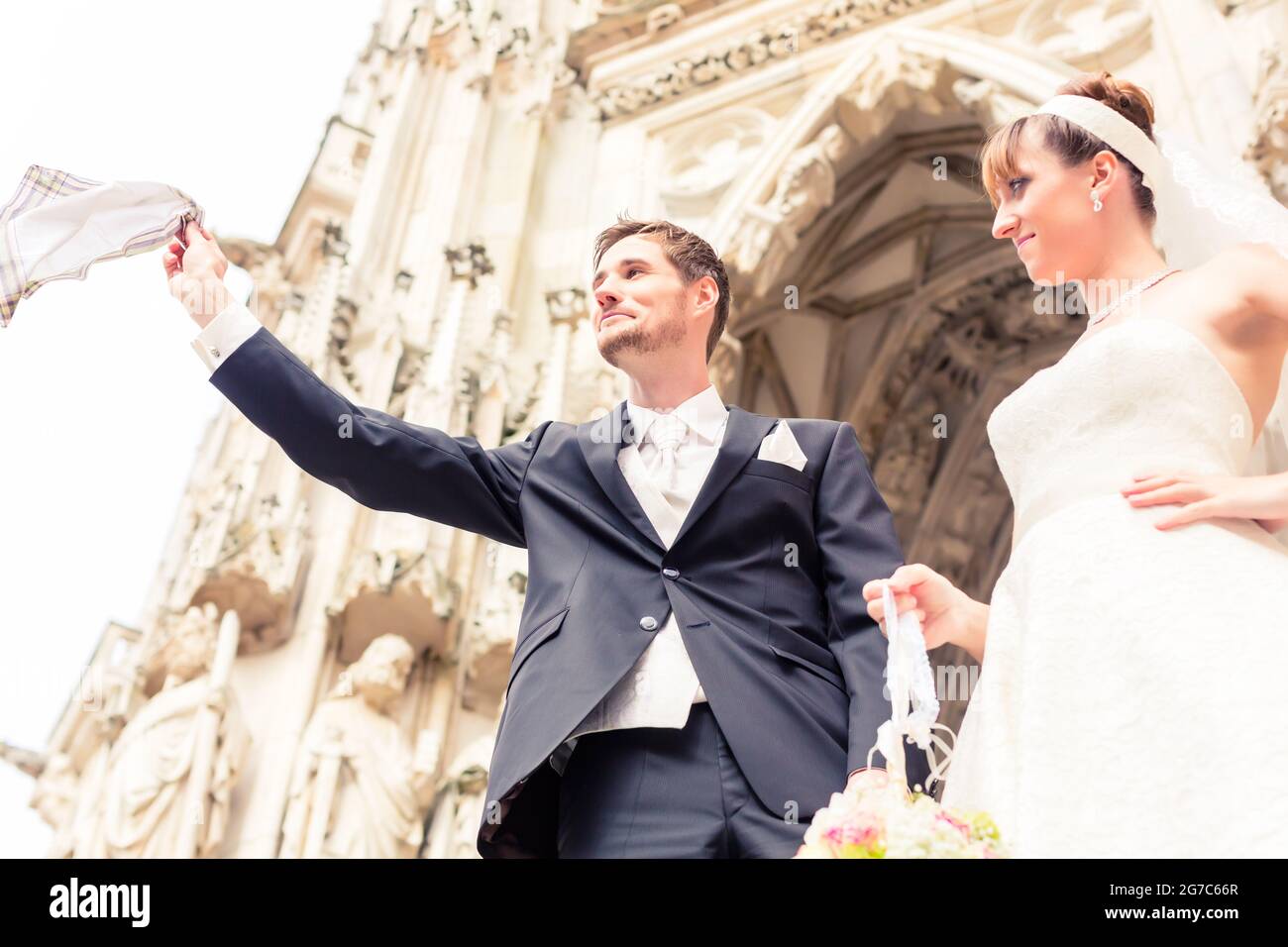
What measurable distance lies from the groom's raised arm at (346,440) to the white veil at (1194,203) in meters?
1.20

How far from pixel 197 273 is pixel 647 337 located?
0.76m

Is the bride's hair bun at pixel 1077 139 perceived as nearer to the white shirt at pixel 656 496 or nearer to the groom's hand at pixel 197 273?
the white shirt at pixel 656 496

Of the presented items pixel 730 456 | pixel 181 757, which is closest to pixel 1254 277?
pixel 730 456

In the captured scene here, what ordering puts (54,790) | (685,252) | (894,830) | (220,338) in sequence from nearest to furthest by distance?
(894,830), (220,338), (685,252), (54,790)

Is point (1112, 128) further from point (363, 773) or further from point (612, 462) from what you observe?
point (363, 773)

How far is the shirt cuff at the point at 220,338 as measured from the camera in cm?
219

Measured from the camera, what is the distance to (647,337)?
243 centimetres

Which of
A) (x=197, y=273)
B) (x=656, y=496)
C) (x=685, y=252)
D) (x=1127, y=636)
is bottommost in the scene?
(x=1127, y=636)

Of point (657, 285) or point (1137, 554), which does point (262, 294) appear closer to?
point (657, 285)

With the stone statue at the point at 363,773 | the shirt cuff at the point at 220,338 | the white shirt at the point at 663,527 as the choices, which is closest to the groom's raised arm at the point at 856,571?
the white shirt at the point at 663,527

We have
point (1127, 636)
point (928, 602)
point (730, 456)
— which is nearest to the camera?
point (1127, 636)

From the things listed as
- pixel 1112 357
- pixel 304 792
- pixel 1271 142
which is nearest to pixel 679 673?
pixel 1112 357

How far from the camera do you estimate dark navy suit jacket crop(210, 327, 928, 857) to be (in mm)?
2012
